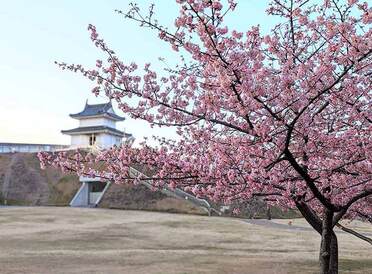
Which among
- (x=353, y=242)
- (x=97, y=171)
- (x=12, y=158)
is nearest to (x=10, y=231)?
(x=353, y=242)

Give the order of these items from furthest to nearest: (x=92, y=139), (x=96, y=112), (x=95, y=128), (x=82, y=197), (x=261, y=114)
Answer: (x=92, y=139)
(x=96, y=112)
(x=95, y=128)
(x=82, y=197)
(x=261, y=114)

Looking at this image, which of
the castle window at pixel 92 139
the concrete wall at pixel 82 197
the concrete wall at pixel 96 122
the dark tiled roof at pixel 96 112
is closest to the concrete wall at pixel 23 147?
the castle window at pixel 92 139

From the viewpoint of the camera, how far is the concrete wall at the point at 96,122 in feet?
209

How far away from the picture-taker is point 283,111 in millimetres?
6250

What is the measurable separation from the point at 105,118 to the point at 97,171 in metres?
57.5

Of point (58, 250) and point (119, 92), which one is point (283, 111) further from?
point (58, 250)

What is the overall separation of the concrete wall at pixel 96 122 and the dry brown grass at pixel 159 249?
3478cm

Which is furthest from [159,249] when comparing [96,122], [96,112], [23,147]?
[23,147]

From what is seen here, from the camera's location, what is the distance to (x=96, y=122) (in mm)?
64062

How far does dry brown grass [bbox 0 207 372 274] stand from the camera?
44.8 feet

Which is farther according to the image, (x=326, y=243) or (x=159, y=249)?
(x=159, y=249)

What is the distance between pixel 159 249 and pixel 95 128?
46.4m

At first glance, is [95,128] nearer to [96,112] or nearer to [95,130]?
[95,130]

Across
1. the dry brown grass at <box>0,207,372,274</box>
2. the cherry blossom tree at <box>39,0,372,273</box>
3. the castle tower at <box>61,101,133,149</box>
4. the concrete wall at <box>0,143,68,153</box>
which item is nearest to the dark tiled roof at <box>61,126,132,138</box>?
the castle tower at <box>61,101,133,149</box>
